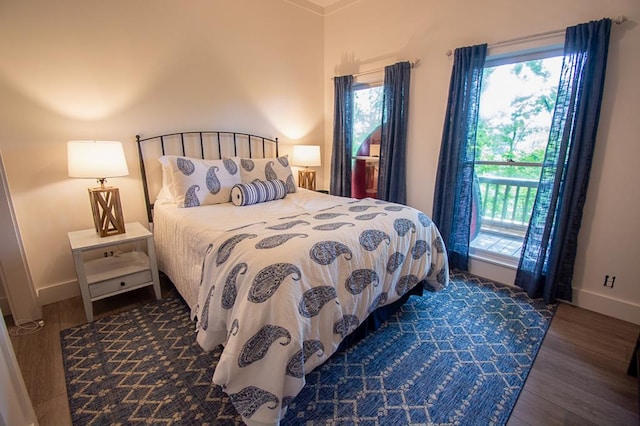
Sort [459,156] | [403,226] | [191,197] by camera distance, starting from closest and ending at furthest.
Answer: [403,226] < [191,197] < [459,156]

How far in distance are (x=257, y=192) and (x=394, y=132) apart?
165 cm

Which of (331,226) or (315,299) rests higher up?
(331,226)

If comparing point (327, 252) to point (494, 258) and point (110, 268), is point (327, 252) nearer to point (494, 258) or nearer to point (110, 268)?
point (110, 268)

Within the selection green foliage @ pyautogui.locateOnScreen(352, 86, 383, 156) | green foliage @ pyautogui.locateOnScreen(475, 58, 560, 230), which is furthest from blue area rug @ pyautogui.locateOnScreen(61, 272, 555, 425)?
green foliage @ pyautogui.locateOnScreen(352, 86, 383, 156)

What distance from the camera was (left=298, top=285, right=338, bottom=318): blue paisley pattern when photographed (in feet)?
4.28

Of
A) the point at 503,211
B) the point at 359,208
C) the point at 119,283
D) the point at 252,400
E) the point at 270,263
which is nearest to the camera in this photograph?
the point at 252,400

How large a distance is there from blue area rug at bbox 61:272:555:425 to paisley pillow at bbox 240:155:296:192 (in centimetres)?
135

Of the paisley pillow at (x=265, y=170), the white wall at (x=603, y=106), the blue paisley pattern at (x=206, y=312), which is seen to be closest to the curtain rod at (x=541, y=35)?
the white wall at (x=603, y=106)

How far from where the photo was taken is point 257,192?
262 cm

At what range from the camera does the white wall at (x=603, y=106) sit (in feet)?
6.43

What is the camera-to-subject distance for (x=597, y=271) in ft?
7.23

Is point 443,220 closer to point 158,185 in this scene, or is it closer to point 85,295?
point 158,185

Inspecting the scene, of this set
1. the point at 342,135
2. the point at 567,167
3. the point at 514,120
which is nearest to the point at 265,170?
the point at 342,135

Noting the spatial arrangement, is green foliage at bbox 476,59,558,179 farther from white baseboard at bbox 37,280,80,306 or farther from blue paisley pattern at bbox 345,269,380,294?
white baseboard at bbox 37,280,80,306
